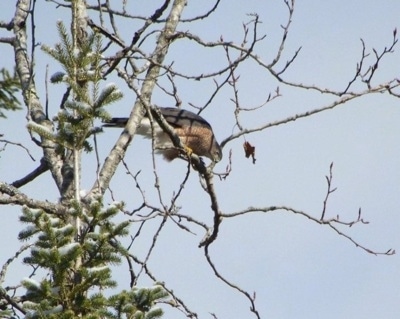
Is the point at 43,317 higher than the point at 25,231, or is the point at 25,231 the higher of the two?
the point at 25,231

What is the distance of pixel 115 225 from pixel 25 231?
429 millimetres

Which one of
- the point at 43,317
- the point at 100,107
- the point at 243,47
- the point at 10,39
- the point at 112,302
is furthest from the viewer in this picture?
the point at 10,39

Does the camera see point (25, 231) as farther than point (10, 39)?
No

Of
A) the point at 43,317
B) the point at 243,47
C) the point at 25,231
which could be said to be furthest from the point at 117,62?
the point at 43,317

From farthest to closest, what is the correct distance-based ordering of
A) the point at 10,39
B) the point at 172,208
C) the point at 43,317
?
the point at 10,39 → the point at 172,208 → the point at 43,317

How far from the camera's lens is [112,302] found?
409 centimetres

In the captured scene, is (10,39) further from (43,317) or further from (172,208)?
(43,317)

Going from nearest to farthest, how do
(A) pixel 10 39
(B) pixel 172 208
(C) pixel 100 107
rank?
1. (C) pixel 100 107
2. (B) pixel 172 208
3. (A) pixel 10 39

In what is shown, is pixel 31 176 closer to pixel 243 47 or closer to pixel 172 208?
pixel 172 208

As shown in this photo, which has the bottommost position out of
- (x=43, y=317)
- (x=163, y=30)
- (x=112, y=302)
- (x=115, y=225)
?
(x=43, y=317)

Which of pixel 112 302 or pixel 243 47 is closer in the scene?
pixel 112 302

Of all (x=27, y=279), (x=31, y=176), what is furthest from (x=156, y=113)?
Result: (x=27, y=279)

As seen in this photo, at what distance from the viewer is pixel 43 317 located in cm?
382

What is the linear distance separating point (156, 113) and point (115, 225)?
1.58 m
